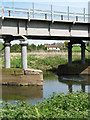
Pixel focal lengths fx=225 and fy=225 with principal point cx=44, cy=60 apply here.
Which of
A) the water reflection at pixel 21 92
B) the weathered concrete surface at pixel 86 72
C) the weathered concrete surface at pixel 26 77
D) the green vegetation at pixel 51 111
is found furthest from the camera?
the weathered concrete surface at pixel 86 72

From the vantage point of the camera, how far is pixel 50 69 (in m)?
47.4

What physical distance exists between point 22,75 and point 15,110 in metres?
14.3

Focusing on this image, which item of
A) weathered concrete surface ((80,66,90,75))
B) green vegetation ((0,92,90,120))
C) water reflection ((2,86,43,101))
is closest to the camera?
green vegetation ((0,92,90,120))

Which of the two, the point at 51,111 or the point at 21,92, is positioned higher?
the point at 51,111

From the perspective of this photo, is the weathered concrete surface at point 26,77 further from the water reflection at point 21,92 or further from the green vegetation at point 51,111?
the green vegetation at point 51,111

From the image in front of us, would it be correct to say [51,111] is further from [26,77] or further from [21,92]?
[26,77]

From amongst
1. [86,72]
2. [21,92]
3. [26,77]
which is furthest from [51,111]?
[86,72]

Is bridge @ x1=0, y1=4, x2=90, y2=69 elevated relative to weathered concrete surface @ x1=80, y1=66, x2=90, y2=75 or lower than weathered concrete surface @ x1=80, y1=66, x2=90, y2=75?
elevated

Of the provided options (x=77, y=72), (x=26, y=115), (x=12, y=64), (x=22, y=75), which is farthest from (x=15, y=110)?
(x=12, y=64)

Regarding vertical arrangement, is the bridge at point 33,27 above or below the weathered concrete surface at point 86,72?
above

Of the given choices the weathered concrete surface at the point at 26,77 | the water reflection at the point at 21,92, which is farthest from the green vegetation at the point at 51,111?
the weathered concrete surface at the point at 26,77

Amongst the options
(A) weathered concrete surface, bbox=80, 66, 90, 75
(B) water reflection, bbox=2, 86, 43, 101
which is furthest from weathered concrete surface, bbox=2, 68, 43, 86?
(A) weathered concrete surface, bbox=80, 66, 90, 75

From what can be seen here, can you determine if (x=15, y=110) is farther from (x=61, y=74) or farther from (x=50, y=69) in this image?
(x=50, y=69)

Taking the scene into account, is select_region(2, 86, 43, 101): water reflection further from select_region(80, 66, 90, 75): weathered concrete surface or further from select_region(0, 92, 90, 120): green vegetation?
select_region(80, 66, 90, 75): weathered concrete surface
